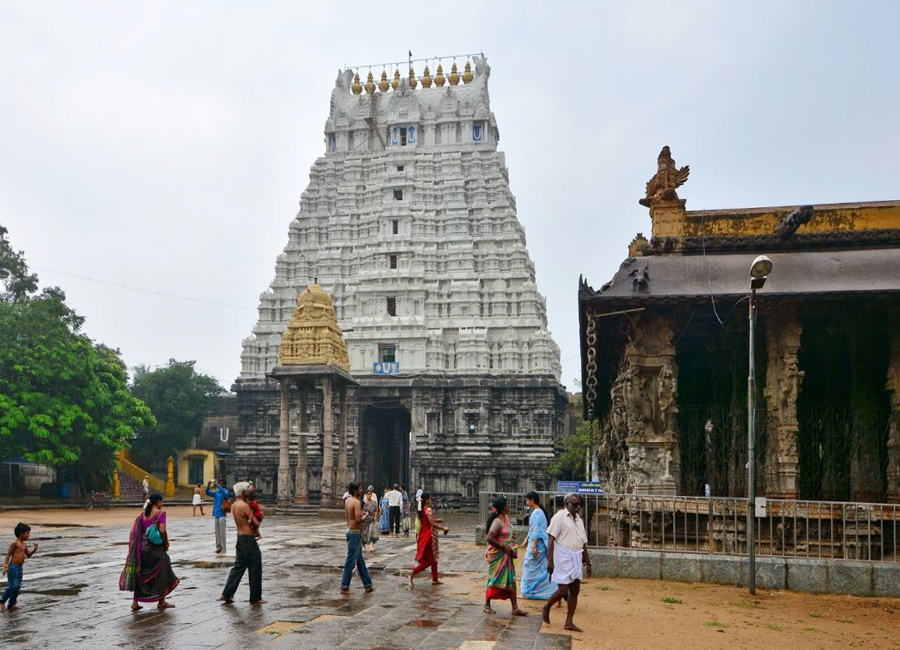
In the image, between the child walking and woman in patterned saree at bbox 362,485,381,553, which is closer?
the child walking

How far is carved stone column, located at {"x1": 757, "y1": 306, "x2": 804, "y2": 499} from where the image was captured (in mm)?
16266

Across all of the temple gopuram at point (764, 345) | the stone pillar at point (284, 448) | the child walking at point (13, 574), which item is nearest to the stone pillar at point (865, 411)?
the temple gopuram at point (764, 345)

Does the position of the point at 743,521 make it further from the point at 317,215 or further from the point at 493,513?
the point at 317,215

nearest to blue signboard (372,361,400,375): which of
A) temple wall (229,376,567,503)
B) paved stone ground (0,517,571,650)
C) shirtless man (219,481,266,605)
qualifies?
temple wall (229,376,567,503)

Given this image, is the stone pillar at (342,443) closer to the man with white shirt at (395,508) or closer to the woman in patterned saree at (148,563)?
the man with white shirt at (395,508)

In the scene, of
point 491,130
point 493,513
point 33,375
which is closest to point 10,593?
point 493,513

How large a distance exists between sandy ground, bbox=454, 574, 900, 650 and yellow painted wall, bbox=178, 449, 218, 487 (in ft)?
172

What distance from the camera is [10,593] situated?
11.6m

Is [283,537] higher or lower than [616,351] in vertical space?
lower

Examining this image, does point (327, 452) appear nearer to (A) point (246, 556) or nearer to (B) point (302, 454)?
(B) point (302, 454)

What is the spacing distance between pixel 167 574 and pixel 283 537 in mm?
13419

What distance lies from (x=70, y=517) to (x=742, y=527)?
95.1 feet

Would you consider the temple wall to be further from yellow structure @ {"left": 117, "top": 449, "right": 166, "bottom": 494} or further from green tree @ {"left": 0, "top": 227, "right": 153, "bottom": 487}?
green tree @ {"left": 0, "top": 227, "right": 153, "bottom": 487}

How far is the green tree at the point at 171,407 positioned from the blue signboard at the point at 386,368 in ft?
58.4
